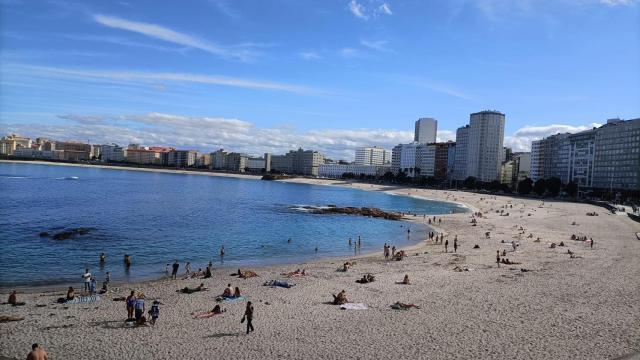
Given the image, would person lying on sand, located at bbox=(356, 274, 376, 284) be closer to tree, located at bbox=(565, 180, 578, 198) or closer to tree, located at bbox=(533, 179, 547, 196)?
tree, located at bbox=(533, 179, 547, 196)

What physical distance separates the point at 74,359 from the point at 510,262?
25.7 metres

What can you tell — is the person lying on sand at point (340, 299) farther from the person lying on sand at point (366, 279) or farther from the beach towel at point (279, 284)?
the person lying on sand at point (366, 279)

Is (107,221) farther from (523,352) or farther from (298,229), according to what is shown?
(523,352)

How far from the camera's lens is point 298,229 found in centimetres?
5038

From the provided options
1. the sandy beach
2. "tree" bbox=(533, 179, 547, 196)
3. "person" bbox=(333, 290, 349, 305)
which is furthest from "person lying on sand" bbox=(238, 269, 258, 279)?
"tree" bbox=(533, 179, 547, 196)

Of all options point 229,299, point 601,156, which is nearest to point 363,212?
point 229,299

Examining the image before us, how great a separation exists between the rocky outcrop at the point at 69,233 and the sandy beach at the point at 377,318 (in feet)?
49.0

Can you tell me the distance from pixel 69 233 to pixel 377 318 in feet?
101

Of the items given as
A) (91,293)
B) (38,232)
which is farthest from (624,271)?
(38,232)

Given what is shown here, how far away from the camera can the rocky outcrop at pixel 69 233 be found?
38094 millimetres

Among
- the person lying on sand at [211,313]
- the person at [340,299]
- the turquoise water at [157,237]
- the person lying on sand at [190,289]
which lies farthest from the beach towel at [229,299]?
the turquoise water at [157,237]

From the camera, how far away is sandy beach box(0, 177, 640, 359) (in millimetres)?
15031

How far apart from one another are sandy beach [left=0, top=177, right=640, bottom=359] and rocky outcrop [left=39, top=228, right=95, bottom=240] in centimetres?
1494

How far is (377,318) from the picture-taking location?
61.0ft
